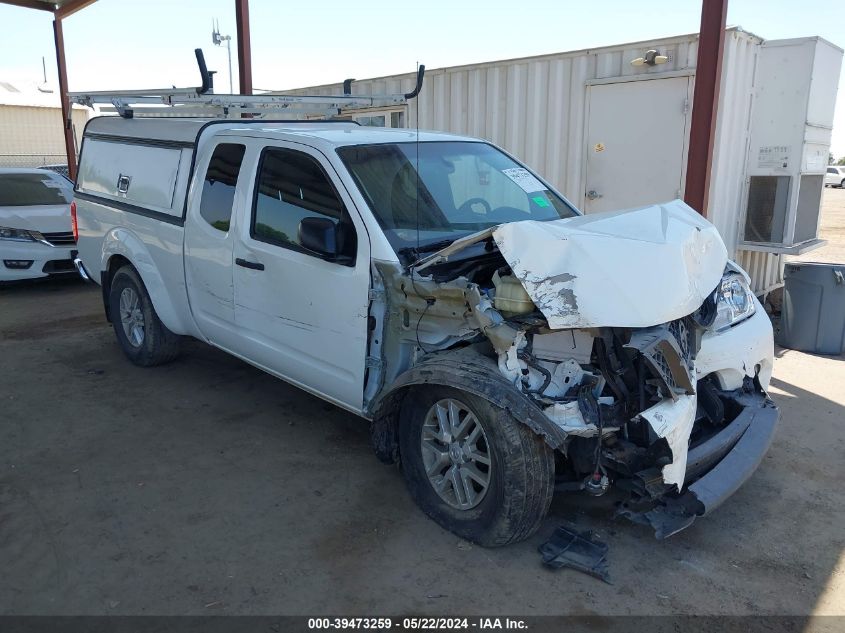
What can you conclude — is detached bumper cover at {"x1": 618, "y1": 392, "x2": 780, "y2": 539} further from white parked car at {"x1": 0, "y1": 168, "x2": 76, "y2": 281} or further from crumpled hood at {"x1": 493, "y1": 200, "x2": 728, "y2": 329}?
white parked car at {"x1": 0, "y1": 168, "x2": 76, "y2": 281}

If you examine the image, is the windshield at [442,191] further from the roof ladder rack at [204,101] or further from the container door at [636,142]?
the container door at [636,142]

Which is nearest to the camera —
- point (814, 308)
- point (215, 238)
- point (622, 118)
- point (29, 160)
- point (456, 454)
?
point (456, 454)

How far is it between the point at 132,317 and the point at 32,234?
4115 mm

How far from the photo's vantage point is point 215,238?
4.60 metres

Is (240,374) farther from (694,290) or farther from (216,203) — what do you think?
(694,290)

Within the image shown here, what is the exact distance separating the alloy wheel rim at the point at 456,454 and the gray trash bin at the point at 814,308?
4.76 meters

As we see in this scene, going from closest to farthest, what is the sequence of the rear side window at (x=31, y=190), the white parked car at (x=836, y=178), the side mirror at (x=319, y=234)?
the side mirror at (x=319, y=234) → the rear side window at (x=31, y=190) → the white parked car at (x=836, y=178)

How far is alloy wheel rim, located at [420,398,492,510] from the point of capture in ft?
10.6

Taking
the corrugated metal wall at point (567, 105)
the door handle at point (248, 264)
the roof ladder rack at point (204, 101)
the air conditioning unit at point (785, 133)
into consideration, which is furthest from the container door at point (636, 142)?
the door handle at point (248, 264)

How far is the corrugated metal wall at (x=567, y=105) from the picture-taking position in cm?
686

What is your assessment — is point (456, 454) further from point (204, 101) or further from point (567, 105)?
point (567, 105)

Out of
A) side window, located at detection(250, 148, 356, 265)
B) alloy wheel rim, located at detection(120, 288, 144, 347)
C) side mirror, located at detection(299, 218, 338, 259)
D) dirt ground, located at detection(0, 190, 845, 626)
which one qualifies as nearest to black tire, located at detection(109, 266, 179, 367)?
alloy wheel rim, located at detection(120, 288, 144, 347)

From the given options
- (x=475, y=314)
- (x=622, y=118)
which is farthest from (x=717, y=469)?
(x=622, y=118)

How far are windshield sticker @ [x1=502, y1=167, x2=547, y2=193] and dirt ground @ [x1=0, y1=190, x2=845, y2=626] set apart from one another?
6.37ft
